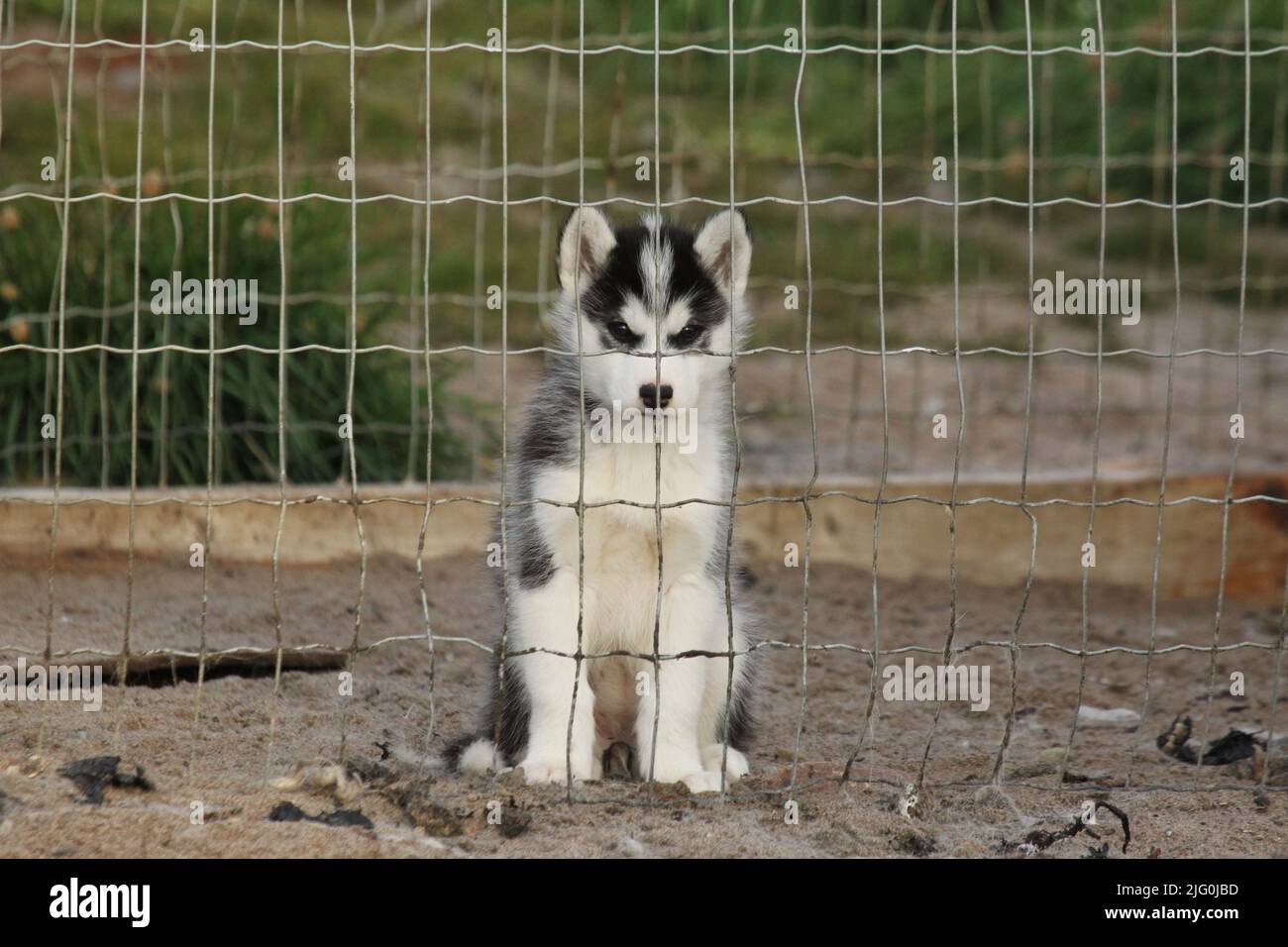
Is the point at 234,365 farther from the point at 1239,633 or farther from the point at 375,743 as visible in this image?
the point at 1239,633

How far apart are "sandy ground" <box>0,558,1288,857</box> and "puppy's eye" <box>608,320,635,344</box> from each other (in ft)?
3.83

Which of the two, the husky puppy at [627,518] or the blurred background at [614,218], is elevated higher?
the blurred background at [614,218]

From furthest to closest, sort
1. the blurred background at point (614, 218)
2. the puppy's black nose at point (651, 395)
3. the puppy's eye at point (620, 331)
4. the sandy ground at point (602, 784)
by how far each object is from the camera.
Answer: the blurred background at point (614, 218)
the puppy's eye at point (620, 331)
the puppy's black nose at point (651, 395)
the sandy ground at point (602, 784)

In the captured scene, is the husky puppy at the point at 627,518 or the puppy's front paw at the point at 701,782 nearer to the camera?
the puppy's front paw at the point at 701,782

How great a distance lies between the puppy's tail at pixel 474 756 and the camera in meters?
4.90

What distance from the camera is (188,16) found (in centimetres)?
1305

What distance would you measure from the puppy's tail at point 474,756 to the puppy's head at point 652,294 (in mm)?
1143

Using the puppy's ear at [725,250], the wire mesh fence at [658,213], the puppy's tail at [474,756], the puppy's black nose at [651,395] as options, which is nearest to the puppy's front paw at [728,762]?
the wire mesh fence at [658,213]

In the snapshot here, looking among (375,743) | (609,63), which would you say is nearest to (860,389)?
(609,63)

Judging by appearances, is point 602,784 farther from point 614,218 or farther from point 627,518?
point 614,218

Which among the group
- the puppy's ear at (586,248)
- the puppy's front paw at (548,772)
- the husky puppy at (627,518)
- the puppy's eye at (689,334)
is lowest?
the puppy's front paw at (548,772)

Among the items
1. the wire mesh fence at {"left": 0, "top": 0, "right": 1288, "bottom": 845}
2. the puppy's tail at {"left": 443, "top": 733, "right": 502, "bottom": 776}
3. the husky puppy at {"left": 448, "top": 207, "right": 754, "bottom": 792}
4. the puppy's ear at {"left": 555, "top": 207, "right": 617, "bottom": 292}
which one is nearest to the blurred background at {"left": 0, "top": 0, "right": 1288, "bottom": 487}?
the wire mesh fence at {"left": 0, "top": 0, "right": 1288, "bottom": 845}

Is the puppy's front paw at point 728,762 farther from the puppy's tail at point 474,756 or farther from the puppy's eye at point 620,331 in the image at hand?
the puppy's eye at point 620,331

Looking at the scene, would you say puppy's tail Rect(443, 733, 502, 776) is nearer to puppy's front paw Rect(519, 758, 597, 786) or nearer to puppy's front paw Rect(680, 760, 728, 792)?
puppy's front paw Rect(519, 758, 597, 786)
